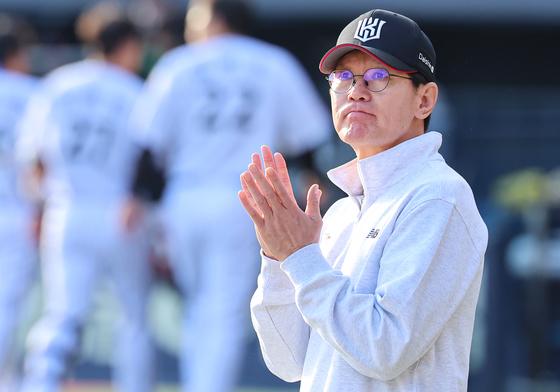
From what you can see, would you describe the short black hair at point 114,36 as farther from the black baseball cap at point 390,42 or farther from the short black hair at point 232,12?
the black baseball cap at point 390,42

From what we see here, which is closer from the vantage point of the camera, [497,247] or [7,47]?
[497,247]

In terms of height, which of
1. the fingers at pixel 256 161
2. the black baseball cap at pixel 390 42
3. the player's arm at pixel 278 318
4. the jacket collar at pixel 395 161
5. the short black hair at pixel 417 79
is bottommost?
the player's arm at pixel 278 318

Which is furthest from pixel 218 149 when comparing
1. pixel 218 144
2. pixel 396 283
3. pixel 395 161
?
pixel 396 283

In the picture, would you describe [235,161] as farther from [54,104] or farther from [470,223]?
[470,223]

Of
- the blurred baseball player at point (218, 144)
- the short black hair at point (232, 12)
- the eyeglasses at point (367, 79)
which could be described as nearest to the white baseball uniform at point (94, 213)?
the blurred baseball player at point (218, 144)

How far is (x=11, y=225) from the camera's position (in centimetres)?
729

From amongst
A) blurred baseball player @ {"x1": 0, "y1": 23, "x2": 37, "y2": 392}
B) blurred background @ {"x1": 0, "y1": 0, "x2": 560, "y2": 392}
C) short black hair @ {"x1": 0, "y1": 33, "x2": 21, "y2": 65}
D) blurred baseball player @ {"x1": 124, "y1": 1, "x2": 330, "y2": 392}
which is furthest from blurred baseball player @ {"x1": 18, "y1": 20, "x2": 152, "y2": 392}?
blurred background @ {"x1": 0, "y1": 0, "x2": 560, "y2": 392}

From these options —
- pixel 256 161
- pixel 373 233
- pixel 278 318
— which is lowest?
pixel 278 318

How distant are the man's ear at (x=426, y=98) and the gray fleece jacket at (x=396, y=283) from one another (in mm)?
50

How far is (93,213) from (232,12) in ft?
4.19

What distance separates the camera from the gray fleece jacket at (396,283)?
242cm

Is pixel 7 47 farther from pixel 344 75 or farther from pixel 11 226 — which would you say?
pixel 344 75

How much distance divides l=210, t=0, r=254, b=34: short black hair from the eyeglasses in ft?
11.6

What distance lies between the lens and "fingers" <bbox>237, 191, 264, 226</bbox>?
2527 mm
